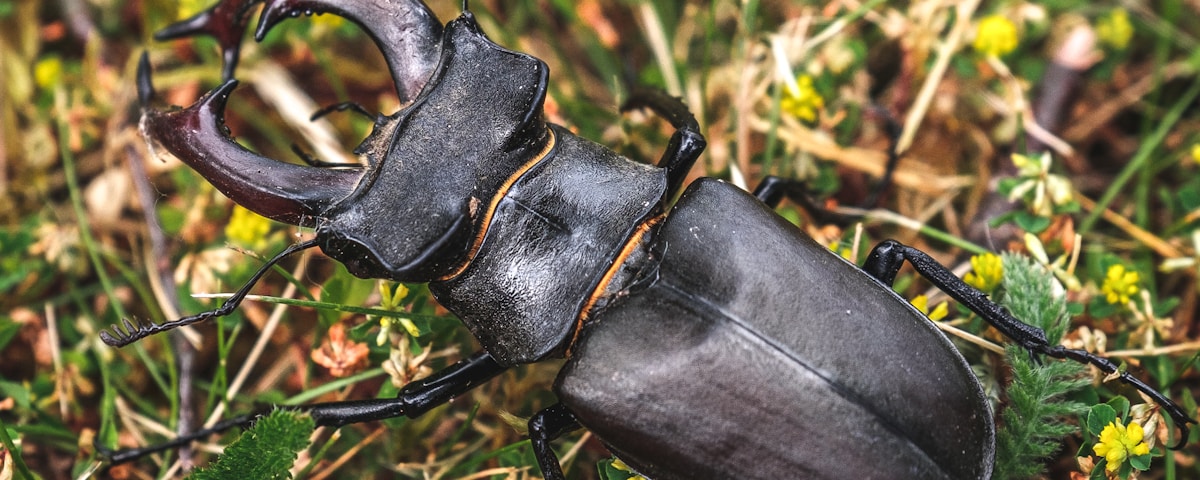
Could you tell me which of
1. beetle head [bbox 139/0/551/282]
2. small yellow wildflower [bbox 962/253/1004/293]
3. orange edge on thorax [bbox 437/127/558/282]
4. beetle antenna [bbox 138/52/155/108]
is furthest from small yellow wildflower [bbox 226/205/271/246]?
small yellow wildflower [bbox 962/253/1004/293]

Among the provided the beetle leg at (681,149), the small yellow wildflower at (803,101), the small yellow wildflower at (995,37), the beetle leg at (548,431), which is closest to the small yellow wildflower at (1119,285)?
the small yellow wildflower at (995,37)

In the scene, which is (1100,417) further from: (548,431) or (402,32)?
(402,32)

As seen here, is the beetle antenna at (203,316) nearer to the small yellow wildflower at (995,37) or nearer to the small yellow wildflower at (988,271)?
the small yellow wildflower at (988,271)

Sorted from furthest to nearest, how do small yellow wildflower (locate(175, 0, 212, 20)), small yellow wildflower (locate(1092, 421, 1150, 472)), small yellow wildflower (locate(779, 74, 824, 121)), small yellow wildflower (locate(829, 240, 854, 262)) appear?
small yellow wildflower (locate(175, 0, 212, 20)), small yellow wildflower (locate(779, 74, 824, 121)), small yellow wildflower (locate(829, 240, 854, 262)), small yellow wildflower (locate(1092, 421, 1150, 472))

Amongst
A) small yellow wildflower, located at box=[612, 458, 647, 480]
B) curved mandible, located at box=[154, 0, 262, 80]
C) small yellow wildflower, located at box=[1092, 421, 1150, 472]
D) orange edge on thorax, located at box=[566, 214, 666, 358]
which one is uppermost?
curved mandible, located at box=[154, 0, 262, 80]

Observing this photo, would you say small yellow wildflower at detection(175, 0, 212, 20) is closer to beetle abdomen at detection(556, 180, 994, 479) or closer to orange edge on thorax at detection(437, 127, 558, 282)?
orange edge on thorax at detection(437, 127, 558, 282)

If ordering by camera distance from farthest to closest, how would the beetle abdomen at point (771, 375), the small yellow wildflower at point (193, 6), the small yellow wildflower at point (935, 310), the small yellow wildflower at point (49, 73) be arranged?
1. the small yellow wildflower at point (49, 73)
2. the small yellow wildflower at point (193, 6)
3. the small yellow wildflower at point (935, 310)
4. the beetle abdomen at point (771, 375)
